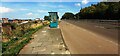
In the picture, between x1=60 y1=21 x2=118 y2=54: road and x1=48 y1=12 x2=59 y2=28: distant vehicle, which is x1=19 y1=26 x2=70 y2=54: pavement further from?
x1=48 y1=12 x2=59 y2=28: distant vehicle

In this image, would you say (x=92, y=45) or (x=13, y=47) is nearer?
(x=13, y=47)

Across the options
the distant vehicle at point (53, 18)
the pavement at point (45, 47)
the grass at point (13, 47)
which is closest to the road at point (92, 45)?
the pavement at point (45, 47)

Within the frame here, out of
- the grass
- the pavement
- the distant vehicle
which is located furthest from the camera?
the distant vehicle

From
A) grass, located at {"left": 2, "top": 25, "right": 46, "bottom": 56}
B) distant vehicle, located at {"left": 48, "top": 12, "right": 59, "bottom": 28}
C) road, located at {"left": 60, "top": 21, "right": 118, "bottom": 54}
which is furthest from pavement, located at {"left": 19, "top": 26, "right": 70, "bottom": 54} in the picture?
distant vehicle, located at {"left": 48, "top": 12, "right": 59, "bottom": 28}

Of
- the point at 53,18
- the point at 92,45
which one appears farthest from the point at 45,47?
the point at 53,18

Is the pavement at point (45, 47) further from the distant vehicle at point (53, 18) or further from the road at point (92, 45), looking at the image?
the distant vehicle at point (53, 18)

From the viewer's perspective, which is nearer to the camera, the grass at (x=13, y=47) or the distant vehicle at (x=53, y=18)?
the grass at (x=13, y=47)

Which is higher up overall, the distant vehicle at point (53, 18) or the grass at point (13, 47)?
the distant vehicle at point (53, 18)

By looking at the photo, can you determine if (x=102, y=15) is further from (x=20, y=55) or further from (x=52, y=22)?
(x=20, y=55)

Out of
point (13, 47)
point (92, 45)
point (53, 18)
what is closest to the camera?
point (13, 47)

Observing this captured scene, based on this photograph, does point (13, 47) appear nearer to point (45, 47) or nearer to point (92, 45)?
point (45, 47)

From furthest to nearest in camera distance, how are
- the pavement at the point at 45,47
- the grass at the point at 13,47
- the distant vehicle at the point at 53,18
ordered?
the distant vehicle at the point at 53,18, the pavement at the point at 45,47, the grass at the point at 13,47

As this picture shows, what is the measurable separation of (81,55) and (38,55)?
2018mm

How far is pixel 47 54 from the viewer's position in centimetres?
1105
